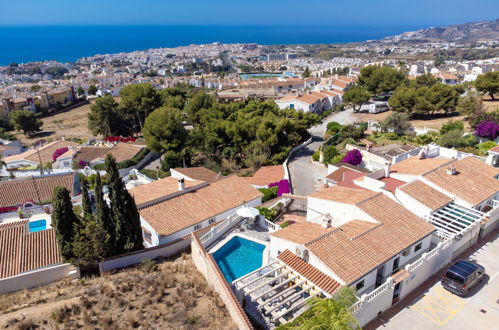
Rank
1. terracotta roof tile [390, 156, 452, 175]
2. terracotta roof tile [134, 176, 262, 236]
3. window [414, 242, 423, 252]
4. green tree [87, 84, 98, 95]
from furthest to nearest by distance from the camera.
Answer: green tree [87, 84, 98, 95] < terracotta roof tile [390, 156, 452, 175] < terracotta roof tile [134, 176, 262, 236] < window [414, 242, 423, 252]

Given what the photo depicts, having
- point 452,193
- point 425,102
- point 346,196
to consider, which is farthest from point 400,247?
point 425,102

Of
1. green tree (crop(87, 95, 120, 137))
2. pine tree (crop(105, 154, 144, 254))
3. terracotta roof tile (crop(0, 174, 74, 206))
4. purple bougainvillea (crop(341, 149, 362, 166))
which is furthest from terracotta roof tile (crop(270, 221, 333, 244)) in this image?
green tree (crop(87, 95, 120, 137))

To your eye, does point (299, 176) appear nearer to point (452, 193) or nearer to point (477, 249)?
point (452, 193)

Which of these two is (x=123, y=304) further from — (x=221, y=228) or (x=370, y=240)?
(x=370, y=240)

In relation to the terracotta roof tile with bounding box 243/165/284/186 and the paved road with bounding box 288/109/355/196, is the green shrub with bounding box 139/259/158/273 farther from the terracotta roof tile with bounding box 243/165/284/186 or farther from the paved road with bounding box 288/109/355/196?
the paved road with bounding box 288/109/355/196

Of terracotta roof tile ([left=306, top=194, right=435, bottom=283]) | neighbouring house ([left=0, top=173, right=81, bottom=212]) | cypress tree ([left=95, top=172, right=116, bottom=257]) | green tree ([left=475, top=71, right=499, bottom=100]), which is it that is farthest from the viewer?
green tree ([left=475, top=71, right=499, bottom=100])

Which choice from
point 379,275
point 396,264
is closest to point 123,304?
point 379,275
